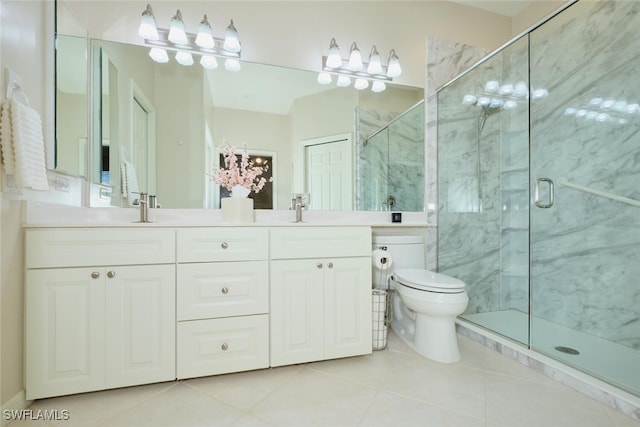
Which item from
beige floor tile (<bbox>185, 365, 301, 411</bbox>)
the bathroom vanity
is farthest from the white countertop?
beige floor tile (<bbox>185, 365, 301, 411</bbox>)

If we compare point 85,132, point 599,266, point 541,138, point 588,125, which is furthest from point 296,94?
point 599,266

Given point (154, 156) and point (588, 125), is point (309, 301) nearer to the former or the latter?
point (154, 156)

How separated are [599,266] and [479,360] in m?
1.13

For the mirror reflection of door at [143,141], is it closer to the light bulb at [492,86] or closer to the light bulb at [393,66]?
the light bulb at [393,66]

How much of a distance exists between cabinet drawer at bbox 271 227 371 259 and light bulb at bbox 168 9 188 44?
4.48 ft

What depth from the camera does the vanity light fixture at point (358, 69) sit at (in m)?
2.20

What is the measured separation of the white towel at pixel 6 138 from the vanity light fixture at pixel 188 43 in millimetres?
990

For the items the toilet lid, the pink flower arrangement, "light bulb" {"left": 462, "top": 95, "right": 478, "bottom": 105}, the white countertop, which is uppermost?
"light bulb" {"left": 462, "top": 95, "right": 478, "bottom": 105}

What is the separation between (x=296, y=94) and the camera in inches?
85.4

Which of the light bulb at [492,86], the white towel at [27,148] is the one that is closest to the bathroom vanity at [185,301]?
the white towel at [27,148]

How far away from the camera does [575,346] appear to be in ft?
5.89

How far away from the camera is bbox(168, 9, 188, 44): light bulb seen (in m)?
1.83

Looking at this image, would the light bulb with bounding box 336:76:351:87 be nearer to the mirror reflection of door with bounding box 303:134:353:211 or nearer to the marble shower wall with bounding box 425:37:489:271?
the mirror reflection of door with bounding box 303:134:353:211

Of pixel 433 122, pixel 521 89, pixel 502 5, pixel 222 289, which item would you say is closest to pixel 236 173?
pixel 222 289
